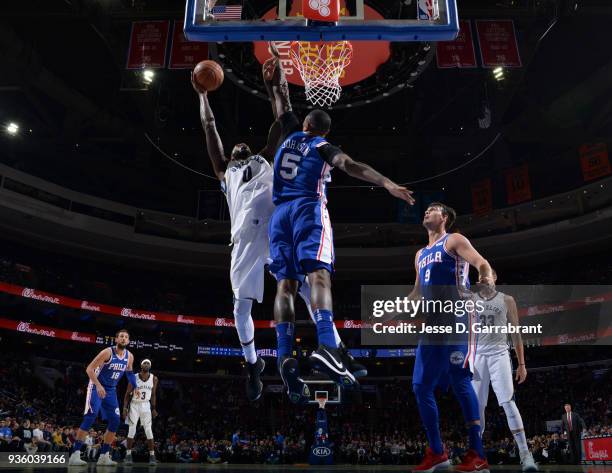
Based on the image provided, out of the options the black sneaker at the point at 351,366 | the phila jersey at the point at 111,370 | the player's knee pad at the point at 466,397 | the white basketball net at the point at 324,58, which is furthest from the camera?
the white basketball net at the point at 324,58

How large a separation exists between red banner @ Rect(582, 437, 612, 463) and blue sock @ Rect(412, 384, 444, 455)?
8.25 meters

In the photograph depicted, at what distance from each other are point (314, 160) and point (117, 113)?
2093 cm

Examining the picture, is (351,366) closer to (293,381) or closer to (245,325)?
(293,381)

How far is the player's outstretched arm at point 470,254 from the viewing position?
443 cm

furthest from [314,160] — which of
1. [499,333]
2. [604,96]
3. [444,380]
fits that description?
[604,96]

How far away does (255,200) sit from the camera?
4.84m

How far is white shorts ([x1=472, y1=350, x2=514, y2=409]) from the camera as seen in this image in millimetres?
6979

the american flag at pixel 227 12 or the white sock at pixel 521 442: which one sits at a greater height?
the american flag at pixel 227 12

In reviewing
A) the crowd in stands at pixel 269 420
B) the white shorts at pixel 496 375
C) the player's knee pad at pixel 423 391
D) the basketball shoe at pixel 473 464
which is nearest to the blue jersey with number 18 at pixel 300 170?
the player's knee pad at pixel 423 391

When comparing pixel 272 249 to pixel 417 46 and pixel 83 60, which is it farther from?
pixel 83 60

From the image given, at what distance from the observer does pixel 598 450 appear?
1163 cm

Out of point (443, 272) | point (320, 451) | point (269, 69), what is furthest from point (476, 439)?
point (320, 451)

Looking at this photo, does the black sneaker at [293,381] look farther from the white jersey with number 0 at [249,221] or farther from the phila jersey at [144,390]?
the phila jersey at [144,390]

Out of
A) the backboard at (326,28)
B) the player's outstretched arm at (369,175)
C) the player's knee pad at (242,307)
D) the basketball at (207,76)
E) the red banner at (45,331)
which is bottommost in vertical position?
the player's knee pad at (242,307)
